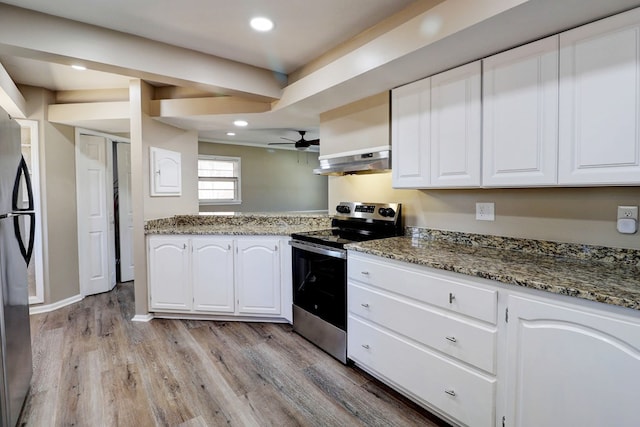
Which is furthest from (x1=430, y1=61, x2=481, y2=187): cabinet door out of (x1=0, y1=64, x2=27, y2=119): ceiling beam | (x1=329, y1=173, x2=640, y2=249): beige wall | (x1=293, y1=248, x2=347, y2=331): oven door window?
(x1=0, y1=64, x2=27, y2=119): ceiling beam

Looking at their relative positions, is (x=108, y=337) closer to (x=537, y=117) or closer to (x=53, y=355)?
(x=53, y=355)

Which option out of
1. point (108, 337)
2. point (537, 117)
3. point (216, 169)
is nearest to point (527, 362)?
point (537, 117)

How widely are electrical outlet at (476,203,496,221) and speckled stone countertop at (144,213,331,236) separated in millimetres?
1490

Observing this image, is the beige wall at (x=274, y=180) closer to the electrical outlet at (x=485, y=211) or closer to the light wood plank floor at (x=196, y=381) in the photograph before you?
the light wood plank floor at (x=196, y=381)

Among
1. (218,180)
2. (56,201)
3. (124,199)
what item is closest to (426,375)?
(56,201)

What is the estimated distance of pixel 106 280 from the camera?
418cm

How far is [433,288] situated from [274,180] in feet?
18.8

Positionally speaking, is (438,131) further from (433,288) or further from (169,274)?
(169,274)

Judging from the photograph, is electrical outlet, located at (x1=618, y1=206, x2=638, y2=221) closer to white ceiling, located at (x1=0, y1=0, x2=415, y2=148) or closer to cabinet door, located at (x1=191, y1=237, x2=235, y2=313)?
white ceiling, located at (x1=0, y1=0, x2=415, y2=148)

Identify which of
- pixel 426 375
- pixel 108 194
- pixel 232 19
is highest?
pixel 232 19

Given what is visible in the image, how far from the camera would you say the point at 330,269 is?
2480 mm

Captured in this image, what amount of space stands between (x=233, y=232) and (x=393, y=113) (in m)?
1.80

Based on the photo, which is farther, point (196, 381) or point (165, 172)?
point (165, 172)

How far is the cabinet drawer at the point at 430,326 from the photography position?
60.9 inches
